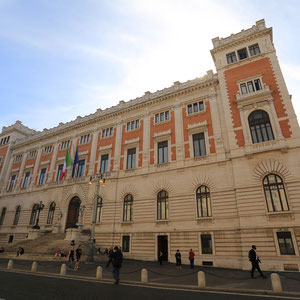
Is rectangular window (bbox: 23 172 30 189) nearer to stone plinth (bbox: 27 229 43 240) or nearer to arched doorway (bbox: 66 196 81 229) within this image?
stone plinth (bbox: 27 229 43 240)

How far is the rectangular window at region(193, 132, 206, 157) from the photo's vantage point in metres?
24.1

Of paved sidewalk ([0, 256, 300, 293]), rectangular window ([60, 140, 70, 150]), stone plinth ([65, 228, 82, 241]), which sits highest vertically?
rectangular window ([60, 140, 70, 150])

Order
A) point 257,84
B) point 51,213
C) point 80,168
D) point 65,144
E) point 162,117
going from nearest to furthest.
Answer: point 257,84 < point 162,117 < point 51,213 < point 80,168 < point 65,144

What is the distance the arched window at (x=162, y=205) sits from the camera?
77.3ft

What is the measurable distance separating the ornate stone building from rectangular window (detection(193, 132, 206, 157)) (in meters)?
0.12

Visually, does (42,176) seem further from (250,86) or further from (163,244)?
(250,86)

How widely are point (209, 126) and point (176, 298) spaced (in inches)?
755

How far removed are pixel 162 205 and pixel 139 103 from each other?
48.1 feet

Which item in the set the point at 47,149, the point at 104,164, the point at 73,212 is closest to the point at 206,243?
the point at 104,164

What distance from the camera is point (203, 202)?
21859 millimetres

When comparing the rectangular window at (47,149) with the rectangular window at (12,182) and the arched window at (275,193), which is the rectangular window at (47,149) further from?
the arched window at (275,193)

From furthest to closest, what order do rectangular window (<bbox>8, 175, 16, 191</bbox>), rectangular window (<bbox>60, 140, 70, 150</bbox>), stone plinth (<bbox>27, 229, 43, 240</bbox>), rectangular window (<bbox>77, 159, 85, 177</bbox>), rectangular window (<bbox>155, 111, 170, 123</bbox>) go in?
1. rectangular window (<bbox>8, 175, 16, 191</bbox>)
2. rectangular window (<bbox>60, 140, 70, 150</bbox>)
3. rectangular window (<bbox>77, 159, 85, 177</bbox>)
4. stone plinth (<bbox>27, 229, 43, 240</bbox>)
5. rectangular window (<bbox>155, 111, 170, 123</bbox>)

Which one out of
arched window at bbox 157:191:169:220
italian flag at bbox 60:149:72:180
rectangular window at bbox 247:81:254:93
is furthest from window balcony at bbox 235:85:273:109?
italian flag at bbox 60:149:72:180

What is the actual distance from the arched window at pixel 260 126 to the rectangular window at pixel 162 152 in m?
9.84
